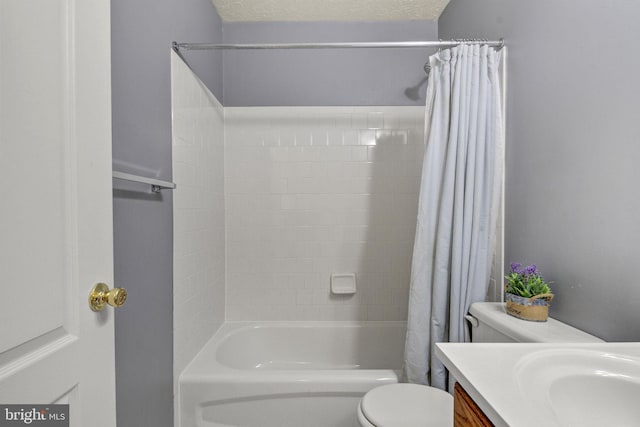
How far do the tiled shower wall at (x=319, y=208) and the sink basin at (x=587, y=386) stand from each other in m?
1.58

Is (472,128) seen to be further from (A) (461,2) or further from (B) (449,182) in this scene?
(A) (461,2)

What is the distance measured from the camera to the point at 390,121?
2.25 metres

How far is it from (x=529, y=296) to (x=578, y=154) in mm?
502

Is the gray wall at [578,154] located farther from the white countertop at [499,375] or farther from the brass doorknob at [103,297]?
the brass doorknob at [103,297]

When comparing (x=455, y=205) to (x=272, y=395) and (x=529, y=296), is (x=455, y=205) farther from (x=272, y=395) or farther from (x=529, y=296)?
(x=272, y=395)

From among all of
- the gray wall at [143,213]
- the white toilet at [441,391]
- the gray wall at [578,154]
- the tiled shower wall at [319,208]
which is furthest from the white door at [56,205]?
the tiled shower wall at [319,208]

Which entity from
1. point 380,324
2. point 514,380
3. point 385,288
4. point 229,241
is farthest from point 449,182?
point 229,241

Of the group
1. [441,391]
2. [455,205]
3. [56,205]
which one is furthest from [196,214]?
[441,391]

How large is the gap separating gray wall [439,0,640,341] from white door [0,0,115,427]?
1.35 meters

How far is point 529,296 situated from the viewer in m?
1.08

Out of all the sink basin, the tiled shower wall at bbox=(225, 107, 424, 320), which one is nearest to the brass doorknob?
the sink basin

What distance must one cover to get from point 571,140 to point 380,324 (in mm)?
1598

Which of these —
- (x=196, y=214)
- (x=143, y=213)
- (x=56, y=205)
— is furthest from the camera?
(x=196, y=214)

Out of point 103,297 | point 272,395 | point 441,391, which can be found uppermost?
point 103,297
